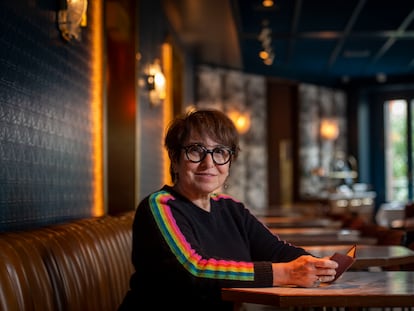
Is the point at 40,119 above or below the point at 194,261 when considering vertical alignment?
above

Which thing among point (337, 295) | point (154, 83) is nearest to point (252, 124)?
point (154, 83)

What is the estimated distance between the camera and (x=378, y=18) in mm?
10391

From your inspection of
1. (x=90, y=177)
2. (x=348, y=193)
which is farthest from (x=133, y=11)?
(x=348, y=193)

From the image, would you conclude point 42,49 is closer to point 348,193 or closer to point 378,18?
point 378,18

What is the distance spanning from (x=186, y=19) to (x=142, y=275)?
25.1 feet

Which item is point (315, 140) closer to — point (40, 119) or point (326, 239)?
point (326, 239)

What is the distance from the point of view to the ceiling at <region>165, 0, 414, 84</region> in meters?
9.55

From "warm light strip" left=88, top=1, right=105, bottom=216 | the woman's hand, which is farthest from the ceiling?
the woman's hand

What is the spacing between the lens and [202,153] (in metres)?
2.59

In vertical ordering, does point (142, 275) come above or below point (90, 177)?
below

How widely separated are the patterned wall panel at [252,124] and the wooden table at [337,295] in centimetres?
1151

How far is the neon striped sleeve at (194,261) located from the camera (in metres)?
→ 2.30

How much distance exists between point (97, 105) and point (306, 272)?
2.83 meters

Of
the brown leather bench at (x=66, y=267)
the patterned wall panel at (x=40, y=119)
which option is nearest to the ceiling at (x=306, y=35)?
the patterned wall panel at (x=40, y=119)
